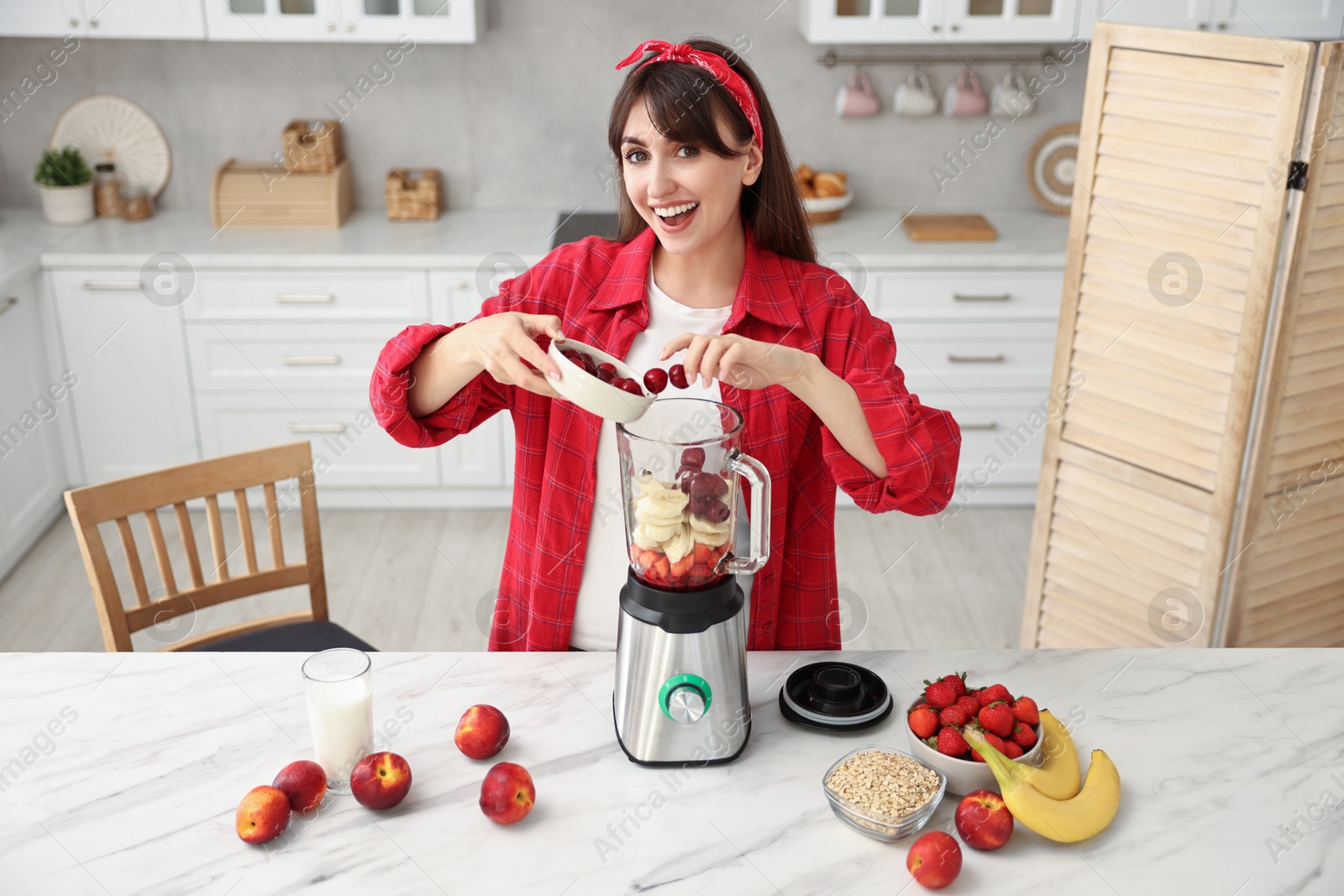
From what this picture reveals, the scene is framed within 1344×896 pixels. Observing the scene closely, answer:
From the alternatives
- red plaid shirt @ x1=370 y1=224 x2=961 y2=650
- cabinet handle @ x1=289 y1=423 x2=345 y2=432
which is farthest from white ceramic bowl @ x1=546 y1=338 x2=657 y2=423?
cabinet handle @ x1=289 y1=423 x2=345 y2=432

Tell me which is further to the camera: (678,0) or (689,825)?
(678,0)

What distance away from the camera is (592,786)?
1.28 meters

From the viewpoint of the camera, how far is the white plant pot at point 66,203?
3.57 meters

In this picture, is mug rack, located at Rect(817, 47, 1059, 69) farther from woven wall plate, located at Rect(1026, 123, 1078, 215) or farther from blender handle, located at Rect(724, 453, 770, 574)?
blender handle, located at Rect(724, 453, 770, 574)

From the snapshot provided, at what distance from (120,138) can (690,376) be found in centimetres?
309

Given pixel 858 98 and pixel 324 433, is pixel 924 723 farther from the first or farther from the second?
pixel 858 98

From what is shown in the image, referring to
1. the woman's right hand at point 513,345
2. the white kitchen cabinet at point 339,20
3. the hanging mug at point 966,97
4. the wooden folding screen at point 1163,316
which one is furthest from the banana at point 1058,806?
the hanging mug at point 966,97

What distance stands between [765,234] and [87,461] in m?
2.76

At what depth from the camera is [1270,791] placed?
1.28 m

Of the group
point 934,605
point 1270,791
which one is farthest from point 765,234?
point 934,605

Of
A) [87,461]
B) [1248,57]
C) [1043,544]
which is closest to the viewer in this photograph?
[1248,57]

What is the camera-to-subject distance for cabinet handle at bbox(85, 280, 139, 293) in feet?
10.9

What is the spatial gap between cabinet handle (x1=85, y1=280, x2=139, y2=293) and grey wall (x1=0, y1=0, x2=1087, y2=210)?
0.57 meters

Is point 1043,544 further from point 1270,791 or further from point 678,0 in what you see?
point 678,0
